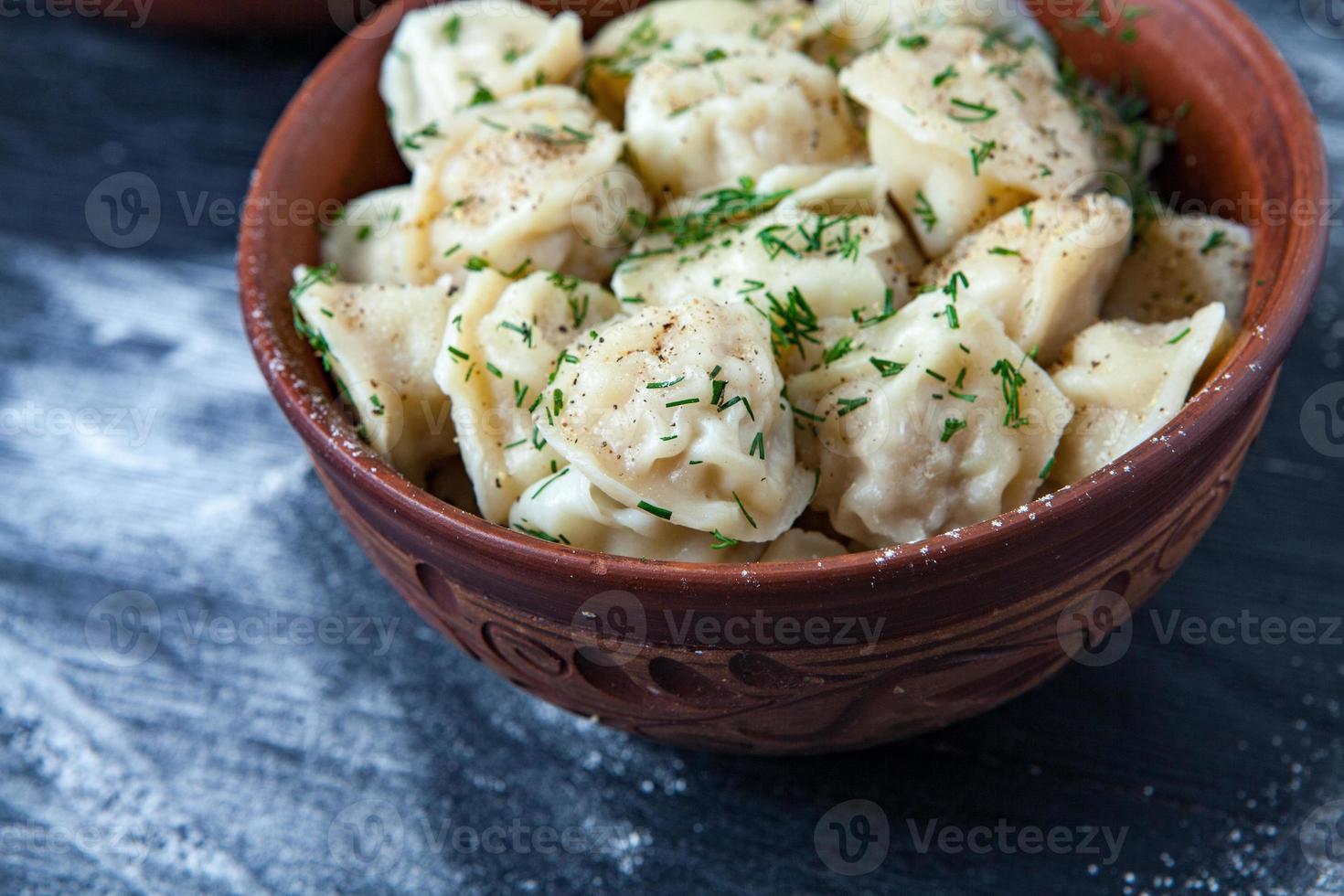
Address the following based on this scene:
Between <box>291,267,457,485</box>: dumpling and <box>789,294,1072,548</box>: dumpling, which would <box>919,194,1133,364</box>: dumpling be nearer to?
<box>789,294,1072,548</box>: dumpling

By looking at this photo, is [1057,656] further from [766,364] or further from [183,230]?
[183,230]

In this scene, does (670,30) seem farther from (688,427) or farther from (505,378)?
(688,427)

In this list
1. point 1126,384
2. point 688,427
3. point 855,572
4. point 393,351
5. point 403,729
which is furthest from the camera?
point 403,729

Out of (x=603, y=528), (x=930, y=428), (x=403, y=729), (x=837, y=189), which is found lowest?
(x=403, y=729)

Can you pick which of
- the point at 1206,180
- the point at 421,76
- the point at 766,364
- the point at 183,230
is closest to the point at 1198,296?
the point at 1206,180

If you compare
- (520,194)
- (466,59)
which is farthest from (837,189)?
(466,59)

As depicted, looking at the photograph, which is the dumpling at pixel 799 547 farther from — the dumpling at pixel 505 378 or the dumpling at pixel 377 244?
the dumpling at pixel 377 244
